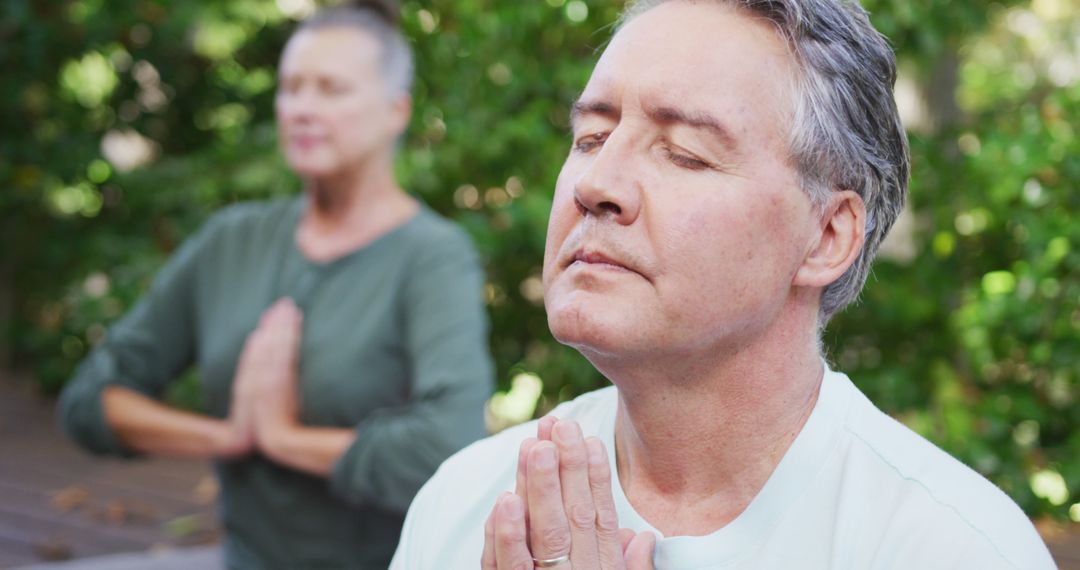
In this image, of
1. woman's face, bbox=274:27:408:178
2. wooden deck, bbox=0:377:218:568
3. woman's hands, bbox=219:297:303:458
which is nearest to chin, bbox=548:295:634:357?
woman's hands, bbox=219:297:303:458

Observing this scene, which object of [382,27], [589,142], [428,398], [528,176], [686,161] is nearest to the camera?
[686,161]

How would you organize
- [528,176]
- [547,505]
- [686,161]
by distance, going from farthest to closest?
[528,176]
[686,161]
[547,505]

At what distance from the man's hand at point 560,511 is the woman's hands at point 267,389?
109cm

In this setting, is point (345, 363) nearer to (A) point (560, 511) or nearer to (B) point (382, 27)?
(B) point (382, 27)

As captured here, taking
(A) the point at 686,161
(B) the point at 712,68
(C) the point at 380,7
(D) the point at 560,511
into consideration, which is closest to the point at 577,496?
(D) the point at 560,511

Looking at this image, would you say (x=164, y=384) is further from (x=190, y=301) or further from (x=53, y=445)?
(x=53, y=445)

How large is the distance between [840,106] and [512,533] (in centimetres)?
62

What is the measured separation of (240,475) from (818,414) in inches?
53.8

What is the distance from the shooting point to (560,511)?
127 cm

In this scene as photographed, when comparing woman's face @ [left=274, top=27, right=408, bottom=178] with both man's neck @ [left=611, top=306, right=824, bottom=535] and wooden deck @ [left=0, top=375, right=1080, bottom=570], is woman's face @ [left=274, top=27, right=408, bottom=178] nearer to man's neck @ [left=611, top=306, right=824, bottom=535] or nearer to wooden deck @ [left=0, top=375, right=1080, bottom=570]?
man's neck @ [left=611, top=306, right=824, bottom=535]

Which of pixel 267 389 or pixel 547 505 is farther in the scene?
pixel 267 389

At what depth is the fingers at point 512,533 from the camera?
50.0 inches

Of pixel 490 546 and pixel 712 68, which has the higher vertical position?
pixel 712 68

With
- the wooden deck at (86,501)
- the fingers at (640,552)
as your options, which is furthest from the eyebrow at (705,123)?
the wooden deck at (86,501)
